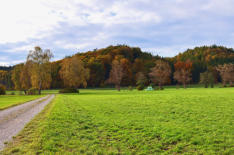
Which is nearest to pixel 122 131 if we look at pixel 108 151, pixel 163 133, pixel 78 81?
pixel 163 133

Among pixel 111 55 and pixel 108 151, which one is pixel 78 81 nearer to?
pixel 108 151

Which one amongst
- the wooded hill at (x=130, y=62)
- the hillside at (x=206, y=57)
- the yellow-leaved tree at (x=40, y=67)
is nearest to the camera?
the yellow-leaved tree at (x=40, y=67)

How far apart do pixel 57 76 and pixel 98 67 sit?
2183 centimetres

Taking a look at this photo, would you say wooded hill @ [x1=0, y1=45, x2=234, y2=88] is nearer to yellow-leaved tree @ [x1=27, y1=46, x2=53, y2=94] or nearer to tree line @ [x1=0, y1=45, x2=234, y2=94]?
tree line @ [x1=0, y1=45, x2=234, y2=94]

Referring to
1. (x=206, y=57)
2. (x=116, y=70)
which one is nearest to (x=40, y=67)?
(x=116, y=70)

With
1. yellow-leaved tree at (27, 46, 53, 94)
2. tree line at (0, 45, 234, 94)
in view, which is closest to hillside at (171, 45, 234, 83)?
tree line at (0, 45, 234, 94)

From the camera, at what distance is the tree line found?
55750mm

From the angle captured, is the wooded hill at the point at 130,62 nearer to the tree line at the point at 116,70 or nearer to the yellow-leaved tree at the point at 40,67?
the tree line at the point at 116,70

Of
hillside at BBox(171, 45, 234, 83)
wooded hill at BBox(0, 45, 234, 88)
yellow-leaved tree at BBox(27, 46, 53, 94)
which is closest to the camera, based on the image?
yellow-leaved tree at BBox(27, 46, 53, 94)

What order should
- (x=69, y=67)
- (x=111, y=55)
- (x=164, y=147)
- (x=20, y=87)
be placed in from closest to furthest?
(x=164, y=147) < (x=69, y=67) < (x=20, y=87) < (x=111, y=55)

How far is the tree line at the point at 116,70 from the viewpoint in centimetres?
5575

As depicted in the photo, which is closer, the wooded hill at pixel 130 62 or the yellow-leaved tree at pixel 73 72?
the yellow-leaved tree at pixel 73 72

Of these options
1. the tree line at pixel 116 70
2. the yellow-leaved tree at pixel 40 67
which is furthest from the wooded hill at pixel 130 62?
the yellow-leaved tree at pixel 40 67

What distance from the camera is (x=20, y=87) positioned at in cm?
6650
